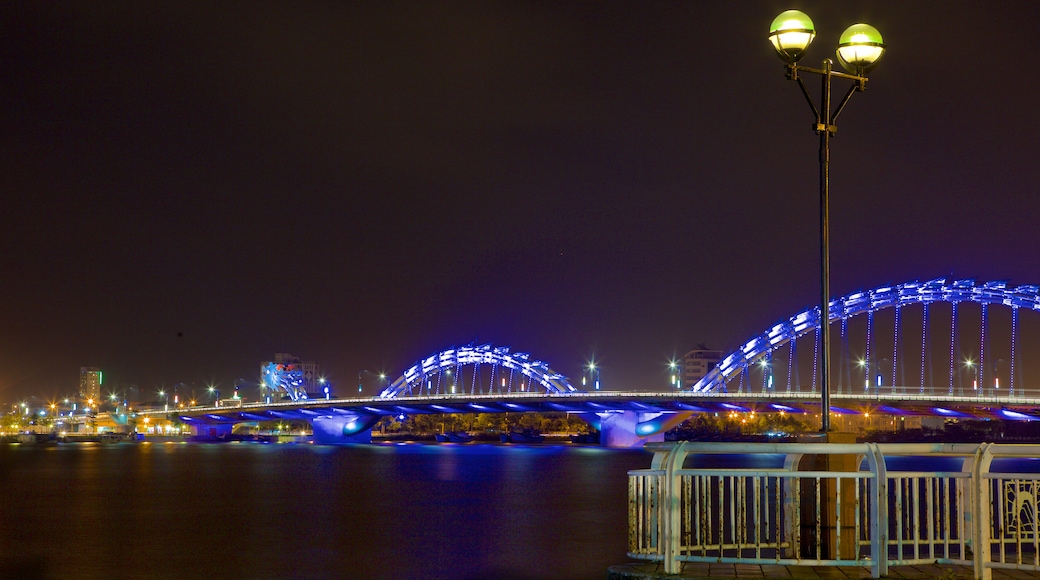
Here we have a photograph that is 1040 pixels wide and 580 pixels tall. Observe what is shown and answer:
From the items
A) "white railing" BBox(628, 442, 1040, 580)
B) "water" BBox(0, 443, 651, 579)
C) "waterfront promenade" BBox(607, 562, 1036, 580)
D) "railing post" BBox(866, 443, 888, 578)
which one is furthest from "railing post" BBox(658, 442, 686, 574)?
"water" BBox(0, 443, 651, 579)

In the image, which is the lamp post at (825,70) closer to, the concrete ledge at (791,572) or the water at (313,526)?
the concrete ledge at (791,572)

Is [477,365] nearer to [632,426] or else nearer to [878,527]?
[632,426]

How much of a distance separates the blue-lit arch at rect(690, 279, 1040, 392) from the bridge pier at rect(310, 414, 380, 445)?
44.4 metres

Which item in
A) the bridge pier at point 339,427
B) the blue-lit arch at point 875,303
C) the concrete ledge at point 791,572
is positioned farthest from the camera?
the bridge pier at point 339,427

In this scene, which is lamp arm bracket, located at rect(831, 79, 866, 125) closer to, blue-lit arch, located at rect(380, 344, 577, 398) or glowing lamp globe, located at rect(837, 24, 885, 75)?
glowing lamp globe, located at rect(837, 24, 885, 75)

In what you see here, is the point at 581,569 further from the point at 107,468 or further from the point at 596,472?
the point at 107,468

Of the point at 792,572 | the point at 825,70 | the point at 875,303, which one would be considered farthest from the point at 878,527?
the point at 875,303

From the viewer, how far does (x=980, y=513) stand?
12297 millimetres

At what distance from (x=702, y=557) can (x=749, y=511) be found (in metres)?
28.8

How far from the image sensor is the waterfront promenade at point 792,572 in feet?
39.8

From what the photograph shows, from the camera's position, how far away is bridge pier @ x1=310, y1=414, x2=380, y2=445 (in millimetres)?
149625

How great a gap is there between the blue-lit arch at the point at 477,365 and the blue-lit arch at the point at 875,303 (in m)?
28.5

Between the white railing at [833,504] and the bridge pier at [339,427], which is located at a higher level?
the white railing at [833,504]

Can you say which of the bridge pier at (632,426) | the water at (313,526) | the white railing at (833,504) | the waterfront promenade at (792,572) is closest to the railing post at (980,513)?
the white railing at (833,504)
